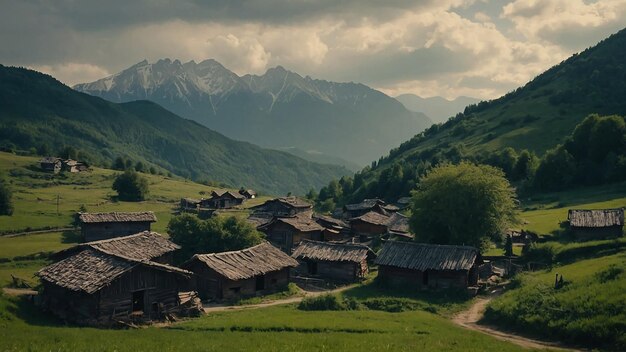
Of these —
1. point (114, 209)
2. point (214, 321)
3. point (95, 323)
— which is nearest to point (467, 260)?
point (214, 321)

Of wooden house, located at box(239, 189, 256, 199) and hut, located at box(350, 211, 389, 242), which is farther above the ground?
wooden house, located at box(239, 189, 256, 199)

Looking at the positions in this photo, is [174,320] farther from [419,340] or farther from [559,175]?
[559,175]

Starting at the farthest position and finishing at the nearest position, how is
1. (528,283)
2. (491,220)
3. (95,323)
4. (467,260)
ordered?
(491,220) → (467,260) → (528,283) → (95,323)

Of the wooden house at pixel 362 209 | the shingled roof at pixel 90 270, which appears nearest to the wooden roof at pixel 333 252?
the shingled roof at pixel 90 270

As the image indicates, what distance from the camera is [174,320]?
137 ft

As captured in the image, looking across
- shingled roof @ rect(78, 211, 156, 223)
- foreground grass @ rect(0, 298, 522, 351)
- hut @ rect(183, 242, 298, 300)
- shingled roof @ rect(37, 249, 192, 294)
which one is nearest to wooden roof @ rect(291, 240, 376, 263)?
hut @ rect(183, 242, 298, 300)

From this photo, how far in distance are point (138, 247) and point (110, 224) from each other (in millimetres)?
33204

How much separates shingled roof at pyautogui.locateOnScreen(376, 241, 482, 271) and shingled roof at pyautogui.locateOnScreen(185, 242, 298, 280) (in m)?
10.6

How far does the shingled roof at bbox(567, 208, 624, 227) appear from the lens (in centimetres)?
6256

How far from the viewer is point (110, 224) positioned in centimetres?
8412

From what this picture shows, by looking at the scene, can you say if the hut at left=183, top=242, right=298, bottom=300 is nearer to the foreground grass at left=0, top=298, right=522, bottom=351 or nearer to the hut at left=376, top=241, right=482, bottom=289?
the foreground grass at left=0, top=298, right=522, bottom=351

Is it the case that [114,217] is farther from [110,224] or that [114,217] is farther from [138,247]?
[138,247]

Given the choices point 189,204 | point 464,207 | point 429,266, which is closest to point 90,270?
point 429,266

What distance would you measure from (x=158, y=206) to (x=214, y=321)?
287 ft
